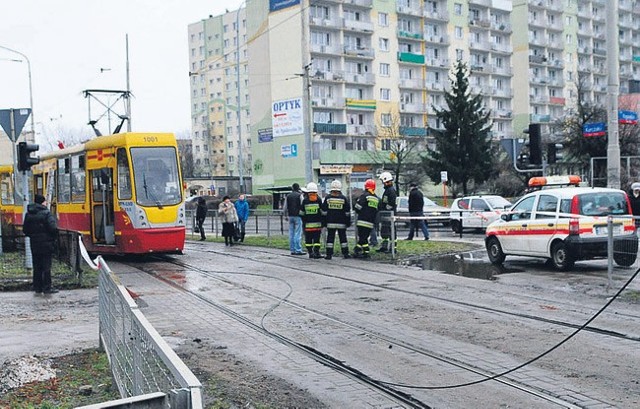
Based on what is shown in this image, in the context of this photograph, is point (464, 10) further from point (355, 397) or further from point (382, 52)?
point (355, 397)

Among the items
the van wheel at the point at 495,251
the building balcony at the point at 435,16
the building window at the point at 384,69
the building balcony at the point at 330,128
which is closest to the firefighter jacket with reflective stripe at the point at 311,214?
the van wheel at the point at 495,251

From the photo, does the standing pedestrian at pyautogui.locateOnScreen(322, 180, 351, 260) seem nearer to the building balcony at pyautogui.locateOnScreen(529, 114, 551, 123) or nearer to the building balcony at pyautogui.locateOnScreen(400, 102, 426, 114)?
the building balcony at pyautogui.locateOnScreen(400, 102, 426, 114)

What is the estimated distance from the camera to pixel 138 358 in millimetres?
4867

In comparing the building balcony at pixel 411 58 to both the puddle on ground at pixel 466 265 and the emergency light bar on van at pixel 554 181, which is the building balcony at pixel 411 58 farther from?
the puddle on ground at pixel 466 265

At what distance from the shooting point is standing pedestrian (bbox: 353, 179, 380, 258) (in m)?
18.8

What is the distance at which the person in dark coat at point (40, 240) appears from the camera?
14.1 metres

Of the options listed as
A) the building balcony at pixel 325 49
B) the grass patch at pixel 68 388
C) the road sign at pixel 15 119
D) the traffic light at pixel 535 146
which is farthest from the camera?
the building balcony at pixel 325 49

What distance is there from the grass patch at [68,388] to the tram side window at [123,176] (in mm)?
11312

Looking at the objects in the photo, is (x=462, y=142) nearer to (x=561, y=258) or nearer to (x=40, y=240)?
(x=561, y=258)

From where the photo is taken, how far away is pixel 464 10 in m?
85.9

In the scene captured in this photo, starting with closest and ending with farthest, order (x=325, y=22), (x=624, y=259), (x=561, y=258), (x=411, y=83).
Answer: (x=624, y=259) → (x=561, y=258) → (x=325, y=22) → (x=411, y=83)

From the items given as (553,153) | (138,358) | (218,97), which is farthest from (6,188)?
(218,97)

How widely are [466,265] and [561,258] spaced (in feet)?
8.52

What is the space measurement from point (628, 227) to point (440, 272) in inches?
163
